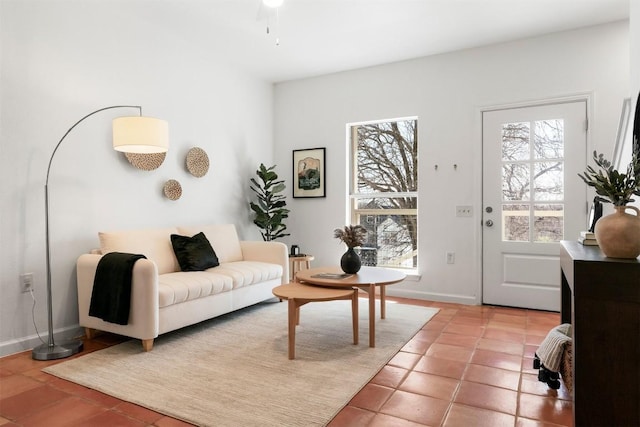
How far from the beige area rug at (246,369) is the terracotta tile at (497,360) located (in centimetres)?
52

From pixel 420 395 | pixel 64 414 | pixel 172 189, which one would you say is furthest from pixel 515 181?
pixel 64 414

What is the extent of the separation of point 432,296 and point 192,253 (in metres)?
2.59

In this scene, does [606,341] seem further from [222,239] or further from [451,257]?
[222,239]

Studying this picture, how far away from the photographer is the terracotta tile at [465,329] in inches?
125

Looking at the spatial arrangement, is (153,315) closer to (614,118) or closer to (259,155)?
(259,155)

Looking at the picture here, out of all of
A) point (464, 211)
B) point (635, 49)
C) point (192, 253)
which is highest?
point (635, 49)

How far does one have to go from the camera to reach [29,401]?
207cm

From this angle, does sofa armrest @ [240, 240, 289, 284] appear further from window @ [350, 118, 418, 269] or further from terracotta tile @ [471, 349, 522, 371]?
terracotta tile @ [471, 349, 522, 371]

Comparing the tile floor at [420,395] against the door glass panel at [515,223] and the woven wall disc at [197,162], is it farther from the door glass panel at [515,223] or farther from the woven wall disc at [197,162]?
the woven wall disc at [197,162]

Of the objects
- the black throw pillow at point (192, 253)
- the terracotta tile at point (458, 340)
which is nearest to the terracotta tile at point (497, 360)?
the terracotta tile at point (458, 340)

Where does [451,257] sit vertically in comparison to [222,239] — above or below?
below

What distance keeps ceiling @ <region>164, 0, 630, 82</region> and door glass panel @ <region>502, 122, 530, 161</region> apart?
877mm

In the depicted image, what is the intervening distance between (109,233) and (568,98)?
4.25 meters

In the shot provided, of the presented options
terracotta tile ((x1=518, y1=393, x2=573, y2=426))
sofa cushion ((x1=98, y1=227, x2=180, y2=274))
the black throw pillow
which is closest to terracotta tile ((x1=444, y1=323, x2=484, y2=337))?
terracotta tile ((x1=518, y1=393, x2=573, y2=426))
